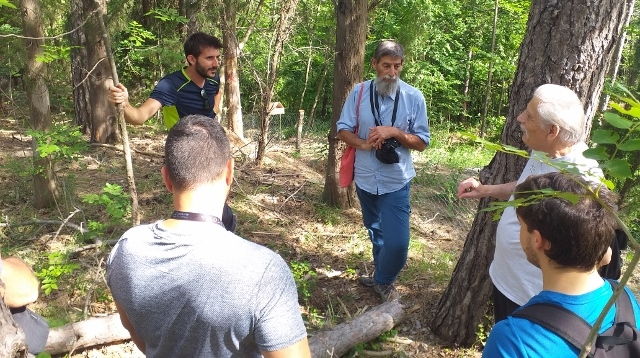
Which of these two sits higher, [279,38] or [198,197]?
[279,38]

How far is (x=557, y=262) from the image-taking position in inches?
57.6

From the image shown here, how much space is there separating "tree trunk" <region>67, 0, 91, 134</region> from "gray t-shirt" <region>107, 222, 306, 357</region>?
6.04 meters

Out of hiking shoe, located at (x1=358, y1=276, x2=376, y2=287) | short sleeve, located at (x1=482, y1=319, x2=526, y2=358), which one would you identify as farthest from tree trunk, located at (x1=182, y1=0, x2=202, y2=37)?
short sleeve, located at (x1=482, y1=319, x2=526, y2=358)

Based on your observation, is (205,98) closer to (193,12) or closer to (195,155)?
(195,155)

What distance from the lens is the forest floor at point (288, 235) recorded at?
369cm

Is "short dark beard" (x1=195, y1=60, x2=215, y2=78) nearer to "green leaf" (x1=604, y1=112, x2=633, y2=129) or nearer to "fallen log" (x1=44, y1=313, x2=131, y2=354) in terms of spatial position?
"fallen log" (x1=44, y1=313, x2=131, y2=354)

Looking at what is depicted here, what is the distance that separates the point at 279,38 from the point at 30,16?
11.5 feet

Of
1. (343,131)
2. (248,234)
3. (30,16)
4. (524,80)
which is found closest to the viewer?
(524,80)

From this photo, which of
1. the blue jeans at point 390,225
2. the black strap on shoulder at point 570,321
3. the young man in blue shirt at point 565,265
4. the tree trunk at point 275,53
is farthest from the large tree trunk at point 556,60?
the tree trunk at point 275,53

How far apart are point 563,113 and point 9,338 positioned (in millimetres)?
2270

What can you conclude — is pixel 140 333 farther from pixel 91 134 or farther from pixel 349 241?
pixel 91 134

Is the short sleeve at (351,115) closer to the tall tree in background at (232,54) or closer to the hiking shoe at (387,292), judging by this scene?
the hiking shoe at (387,292)

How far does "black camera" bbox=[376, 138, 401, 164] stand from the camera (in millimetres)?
3629

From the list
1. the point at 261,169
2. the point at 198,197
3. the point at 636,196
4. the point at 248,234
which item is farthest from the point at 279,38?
the point at 198,197
